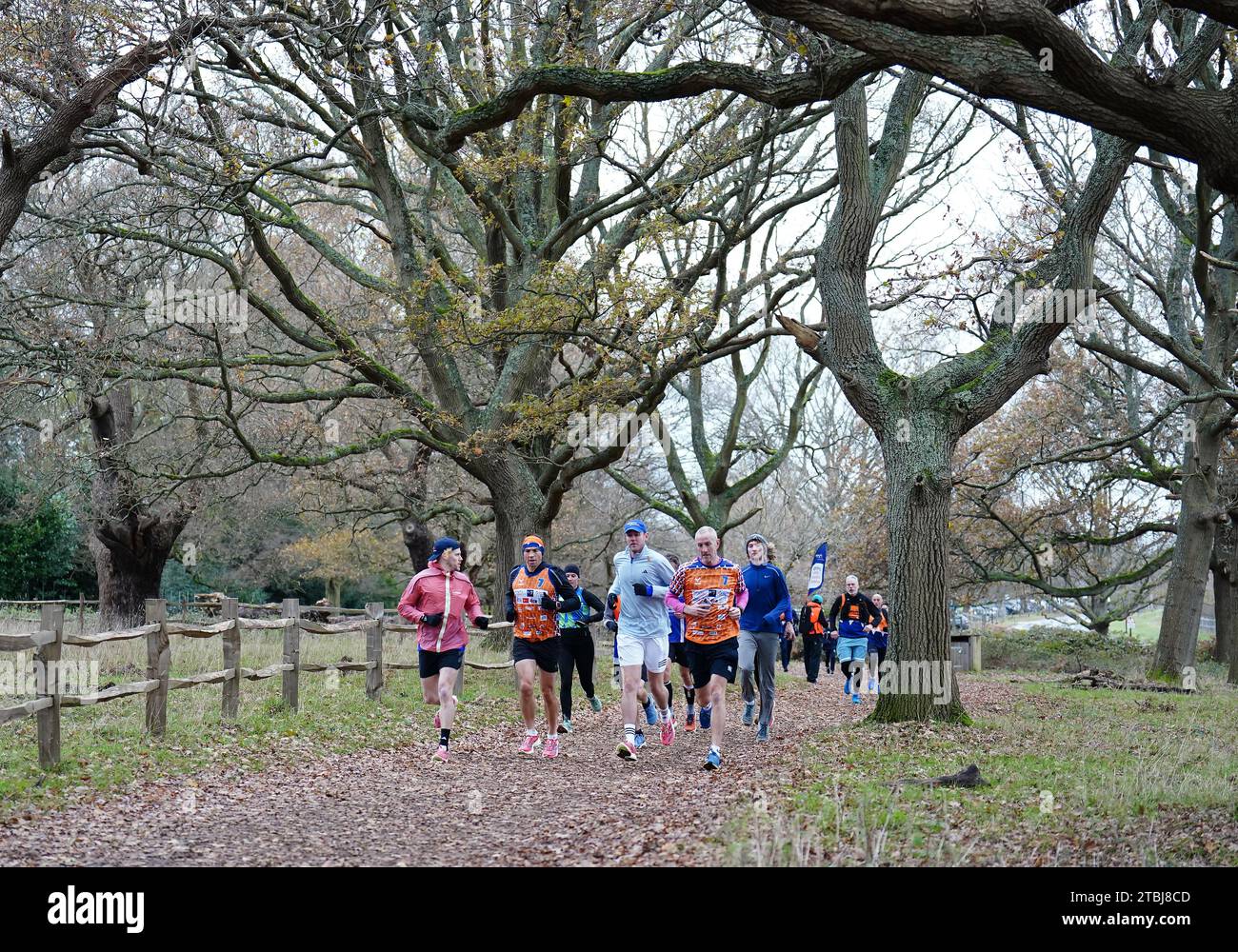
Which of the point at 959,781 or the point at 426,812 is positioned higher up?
the point at 959,781

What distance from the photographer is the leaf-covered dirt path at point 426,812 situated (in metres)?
6.84

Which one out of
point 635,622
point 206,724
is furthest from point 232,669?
point 635,622

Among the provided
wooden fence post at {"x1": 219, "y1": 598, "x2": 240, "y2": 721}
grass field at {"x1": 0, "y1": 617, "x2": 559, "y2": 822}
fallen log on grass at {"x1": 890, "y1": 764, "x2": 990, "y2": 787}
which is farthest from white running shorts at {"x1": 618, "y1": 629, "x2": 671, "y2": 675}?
wooden fence post at {"x1": 219, "y1": 598, "x2": 240, "y2": 721}

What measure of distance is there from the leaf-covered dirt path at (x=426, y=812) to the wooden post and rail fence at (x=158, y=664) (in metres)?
0.84

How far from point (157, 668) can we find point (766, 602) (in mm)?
5930

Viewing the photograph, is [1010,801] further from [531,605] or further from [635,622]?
[531,605]

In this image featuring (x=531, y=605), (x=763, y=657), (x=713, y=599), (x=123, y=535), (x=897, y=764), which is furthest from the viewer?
(x=123, y=535)

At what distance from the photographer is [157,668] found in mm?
10891

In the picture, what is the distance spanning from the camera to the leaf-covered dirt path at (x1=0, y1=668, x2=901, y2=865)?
6.84 m

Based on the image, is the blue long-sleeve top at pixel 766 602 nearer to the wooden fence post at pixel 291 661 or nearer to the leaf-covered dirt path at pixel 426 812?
the leaf-covered dirt path at pixel 426 812

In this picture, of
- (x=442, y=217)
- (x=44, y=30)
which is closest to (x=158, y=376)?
(x=44, y=30)

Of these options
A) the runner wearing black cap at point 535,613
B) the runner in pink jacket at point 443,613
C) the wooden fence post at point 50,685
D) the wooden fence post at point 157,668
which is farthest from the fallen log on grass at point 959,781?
the wooden fence post at point 157,668

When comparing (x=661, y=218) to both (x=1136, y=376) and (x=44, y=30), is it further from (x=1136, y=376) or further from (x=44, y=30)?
(x=1136, y=376)

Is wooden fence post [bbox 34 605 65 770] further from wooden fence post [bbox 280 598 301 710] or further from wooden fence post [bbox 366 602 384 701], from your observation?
wooden fence post [bbox 366 602 384 701]
